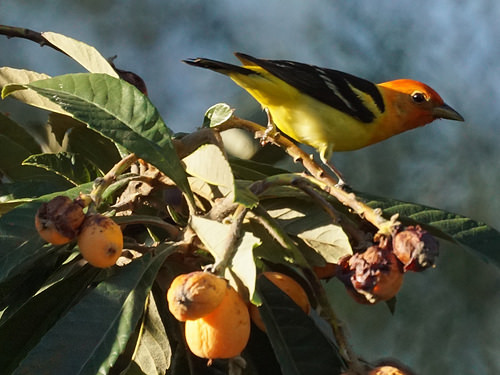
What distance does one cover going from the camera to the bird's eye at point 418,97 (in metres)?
2.72

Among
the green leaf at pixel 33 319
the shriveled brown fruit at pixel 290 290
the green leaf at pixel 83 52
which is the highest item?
the green leaf at pixel 83 52

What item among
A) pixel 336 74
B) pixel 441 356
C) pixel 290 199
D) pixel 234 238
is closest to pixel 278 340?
pixel 234 238

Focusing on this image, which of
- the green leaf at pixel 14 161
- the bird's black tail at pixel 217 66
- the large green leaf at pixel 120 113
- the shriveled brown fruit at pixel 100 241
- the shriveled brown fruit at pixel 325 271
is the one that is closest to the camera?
the shriveled brown fruit at pixel 100 241

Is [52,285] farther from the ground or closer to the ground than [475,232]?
closer to the ground

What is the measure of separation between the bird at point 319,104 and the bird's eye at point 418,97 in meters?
0.09

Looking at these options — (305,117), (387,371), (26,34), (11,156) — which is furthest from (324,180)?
(305,117)

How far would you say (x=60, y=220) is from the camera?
0.99 metres

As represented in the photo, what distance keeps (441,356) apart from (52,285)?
120 centimetres

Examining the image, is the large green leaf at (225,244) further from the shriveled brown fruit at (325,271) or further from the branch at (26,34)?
the branch at (26,34)

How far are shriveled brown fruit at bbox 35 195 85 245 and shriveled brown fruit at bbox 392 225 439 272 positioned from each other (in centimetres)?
→ 44

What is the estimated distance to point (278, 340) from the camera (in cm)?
103

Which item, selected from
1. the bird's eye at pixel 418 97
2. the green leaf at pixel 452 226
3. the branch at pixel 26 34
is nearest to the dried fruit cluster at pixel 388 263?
the green leaf at pixel 452 226

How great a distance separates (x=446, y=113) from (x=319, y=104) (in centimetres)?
55

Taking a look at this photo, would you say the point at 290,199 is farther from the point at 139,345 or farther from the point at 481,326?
the point at 481,326
